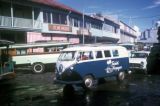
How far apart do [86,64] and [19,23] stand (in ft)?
52.5

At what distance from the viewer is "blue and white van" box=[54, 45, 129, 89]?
11.7 meters

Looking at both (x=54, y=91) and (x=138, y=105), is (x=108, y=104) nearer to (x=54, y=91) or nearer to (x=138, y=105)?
(x=138, y=105)

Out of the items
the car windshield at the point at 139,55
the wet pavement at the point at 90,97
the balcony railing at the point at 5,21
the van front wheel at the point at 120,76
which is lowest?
the wet pavement at the point at 90,97

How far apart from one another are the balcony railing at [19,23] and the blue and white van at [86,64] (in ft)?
45.4

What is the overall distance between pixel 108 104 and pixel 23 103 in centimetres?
353

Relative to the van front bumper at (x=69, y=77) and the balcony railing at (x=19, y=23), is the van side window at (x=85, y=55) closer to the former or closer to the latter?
the van front bumper at (x=69, y=77)

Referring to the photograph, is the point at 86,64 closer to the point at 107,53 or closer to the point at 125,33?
the point at 107,53

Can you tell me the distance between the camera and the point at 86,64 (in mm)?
12188

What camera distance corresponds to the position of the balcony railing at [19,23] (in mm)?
24438

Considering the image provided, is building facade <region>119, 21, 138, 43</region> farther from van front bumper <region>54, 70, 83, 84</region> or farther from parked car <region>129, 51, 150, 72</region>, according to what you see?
van front bumper <region>54, 70, 83, 84</region>

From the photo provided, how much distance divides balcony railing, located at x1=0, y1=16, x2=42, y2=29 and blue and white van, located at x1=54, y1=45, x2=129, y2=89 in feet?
45.4

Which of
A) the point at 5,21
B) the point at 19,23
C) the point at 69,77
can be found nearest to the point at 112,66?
the point at 69,77

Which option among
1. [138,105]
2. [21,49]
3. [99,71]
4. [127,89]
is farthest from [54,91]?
[21,49]

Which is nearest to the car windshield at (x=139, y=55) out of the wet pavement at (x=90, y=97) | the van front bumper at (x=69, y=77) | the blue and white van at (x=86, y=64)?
the blue and white van at (x=86, y=64)
